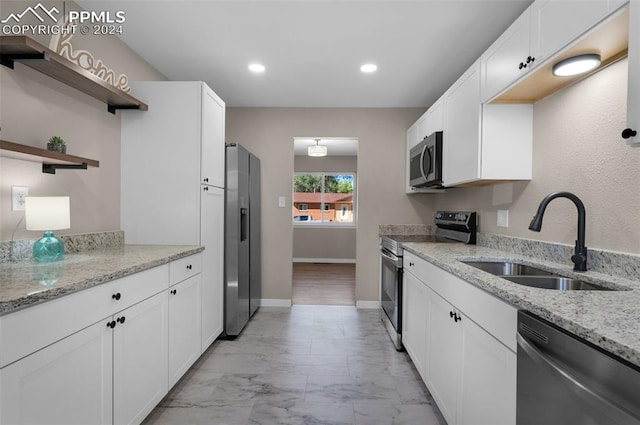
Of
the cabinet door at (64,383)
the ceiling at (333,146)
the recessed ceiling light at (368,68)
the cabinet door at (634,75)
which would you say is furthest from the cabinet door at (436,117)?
the cabinet door at (64,383)

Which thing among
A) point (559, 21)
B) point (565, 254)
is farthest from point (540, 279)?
point (559, 21)

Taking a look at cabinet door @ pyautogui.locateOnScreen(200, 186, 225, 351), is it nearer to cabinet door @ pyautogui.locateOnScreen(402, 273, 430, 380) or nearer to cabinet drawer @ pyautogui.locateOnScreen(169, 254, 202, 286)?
cabinet drawer @ pyautogui.locateOnScreen(169, 254, 202, 286)

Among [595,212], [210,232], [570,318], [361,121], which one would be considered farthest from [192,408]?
[361,121]

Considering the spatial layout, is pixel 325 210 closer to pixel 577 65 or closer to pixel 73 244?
pixel 73 244

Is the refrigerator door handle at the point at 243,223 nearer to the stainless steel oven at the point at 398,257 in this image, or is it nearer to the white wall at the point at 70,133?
the white wall at the point at 70,133

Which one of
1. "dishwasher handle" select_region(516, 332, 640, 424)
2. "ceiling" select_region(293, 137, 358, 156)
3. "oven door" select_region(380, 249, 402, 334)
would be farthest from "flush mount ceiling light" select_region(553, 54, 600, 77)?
"ceiling" select_region(293, 137, 358, 156)

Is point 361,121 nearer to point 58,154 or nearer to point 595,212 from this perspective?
point 595,212

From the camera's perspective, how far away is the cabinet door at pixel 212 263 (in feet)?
8.14

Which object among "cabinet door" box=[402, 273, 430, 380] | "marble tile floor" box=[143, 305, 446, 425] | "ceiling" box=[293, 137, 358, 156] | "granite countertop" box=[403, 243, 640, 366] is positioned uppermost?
"ceiling" box=[293, 137, 358, 156]

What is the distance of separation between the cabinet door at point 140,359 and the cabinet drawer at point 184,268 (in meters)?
0.13

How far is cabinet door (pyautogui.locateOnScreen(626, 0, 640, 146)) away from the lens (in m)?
0.98

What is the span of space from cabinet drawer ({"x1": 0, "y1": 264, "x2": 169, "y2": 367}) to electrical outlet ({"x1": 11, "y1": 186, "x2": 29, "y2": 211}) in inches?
28.2

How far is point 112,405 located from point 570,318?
1.72 meters

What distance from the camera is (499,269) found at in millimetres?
1925
